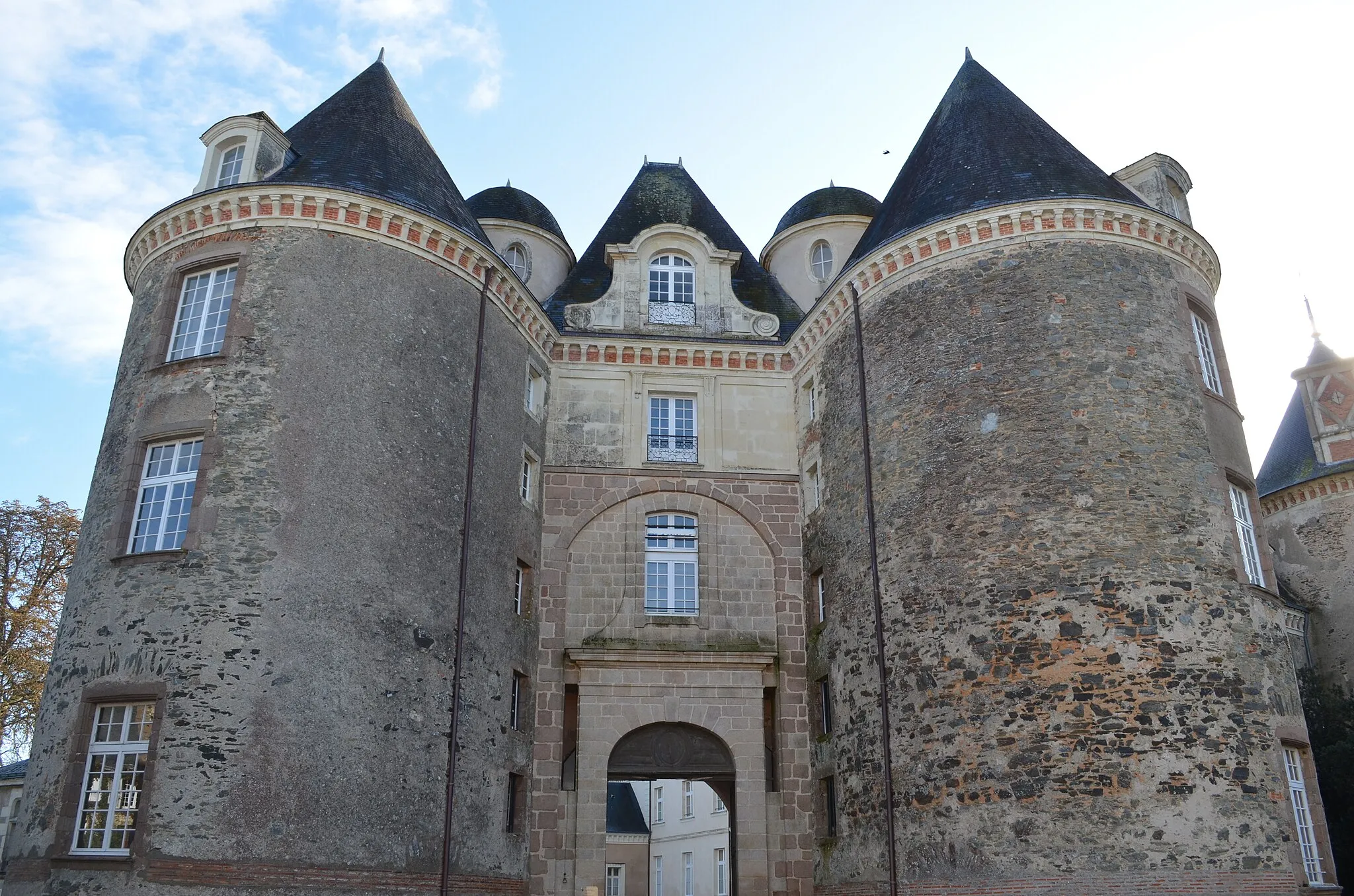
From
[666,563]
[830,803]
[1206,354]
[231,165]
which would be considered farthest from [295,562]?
[1206,354]

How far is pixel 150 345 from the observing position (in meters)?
16.1

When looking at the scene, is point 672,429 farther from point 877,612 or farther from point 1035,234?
point 1035,234

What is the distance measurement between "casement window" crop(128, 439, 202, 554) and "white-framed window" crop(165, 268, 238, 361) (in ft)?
4.85

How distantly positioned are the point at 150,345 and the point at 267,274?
6.89 ft

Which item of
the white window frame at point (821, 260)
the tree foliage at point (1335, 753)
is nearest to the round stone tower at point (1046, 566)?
the white window frame at point (821, 260)

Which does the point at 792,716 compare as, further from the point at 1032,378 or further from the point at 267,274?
the point at 267,274

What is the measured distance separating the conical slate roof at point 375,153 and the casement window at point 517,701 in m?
7.55

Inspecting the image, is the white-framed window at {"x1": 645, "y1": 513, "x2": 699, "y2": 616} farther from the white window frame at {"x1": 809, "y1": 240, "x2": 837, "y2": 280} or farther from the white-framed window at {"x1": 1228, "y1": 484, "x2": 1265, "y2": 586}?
the white-framed window at {"x1": 1228, "y1": 484, "x2": 1265, "y2": 586}

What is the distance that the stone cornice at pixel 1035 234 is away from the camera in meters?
16.8

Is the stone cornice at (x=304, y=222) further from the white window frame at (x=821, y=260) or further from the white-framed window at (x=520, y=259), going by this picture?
the white window frame at (x=821, y=260)

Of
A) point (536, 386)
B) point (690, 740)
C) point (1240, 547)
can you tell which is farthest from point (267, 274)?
point (1240, 547)

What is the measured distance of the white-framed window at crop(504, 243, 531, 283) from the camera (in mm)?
24047

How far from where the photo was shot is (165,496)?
14992mm

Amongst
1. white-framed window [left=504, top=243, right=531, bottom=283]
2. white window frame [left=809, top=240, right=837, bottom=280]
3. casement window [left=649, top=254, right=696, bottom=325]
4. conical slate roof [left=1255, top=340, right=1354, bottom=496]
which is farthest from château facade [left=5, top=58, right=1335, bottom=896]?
conical slate roof [left=1255, top=340, right=1354, bottom=496]
